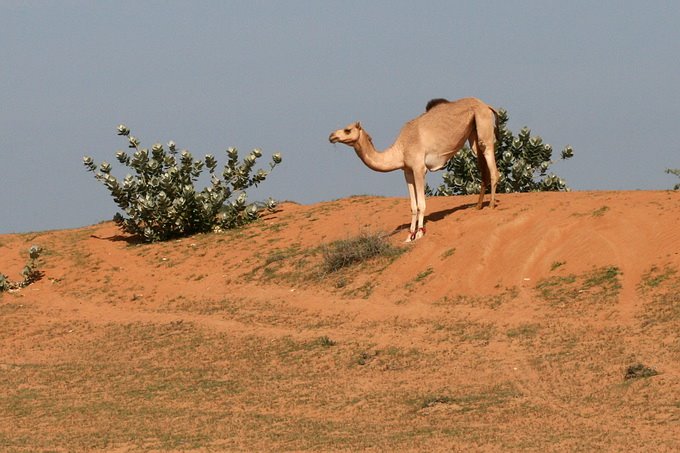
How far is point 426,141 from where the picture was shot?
23688 millimetres

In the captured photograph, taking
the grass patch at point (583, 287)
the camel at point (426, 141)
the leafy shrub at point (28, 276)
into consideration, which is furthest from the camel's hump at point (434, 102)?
the leafy shrub at point (28, 276)

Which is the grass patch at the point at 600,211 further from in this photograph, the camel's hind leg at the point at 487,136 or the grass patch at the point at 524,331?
the grass patch at the point at 524,331

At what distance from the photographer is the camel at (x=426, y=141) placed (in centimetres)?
2375

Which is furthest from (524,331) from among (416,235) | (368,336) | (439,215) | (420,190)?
(439,215)

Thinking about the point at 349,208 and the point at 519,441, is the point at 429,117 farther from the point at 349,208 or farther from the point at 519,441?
the point at 519,441

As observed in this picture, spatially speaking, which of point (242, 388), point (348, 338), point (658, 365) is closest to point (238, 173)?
point (348, 338)

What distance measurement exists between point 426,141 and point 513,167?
365 inches

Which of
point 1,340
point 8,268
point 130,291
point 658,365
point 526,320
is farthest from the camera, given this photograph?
point 8,268

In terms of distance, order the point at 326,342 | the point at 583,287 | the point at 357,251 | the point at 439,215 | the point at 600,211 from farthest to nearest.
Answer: the point at 439,215 → the point at 357,251 → the point at 600,211 → the point at 583,287 → the point at 326,342

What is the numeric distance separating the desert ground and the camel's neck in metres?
1.72

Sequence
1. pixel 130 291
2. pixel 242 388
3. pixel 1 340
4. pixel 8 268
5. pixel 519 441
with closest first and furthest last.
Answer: pixel 519 441
pixel 242 388
pixel 1 340
pixel 130 291
pixel 8 268

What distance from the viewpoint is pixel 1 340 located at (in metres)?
23.6

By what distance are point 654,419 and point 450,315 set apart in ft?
23.1

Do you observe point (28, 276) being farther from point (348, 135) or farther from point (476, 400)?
point (476, 400)
